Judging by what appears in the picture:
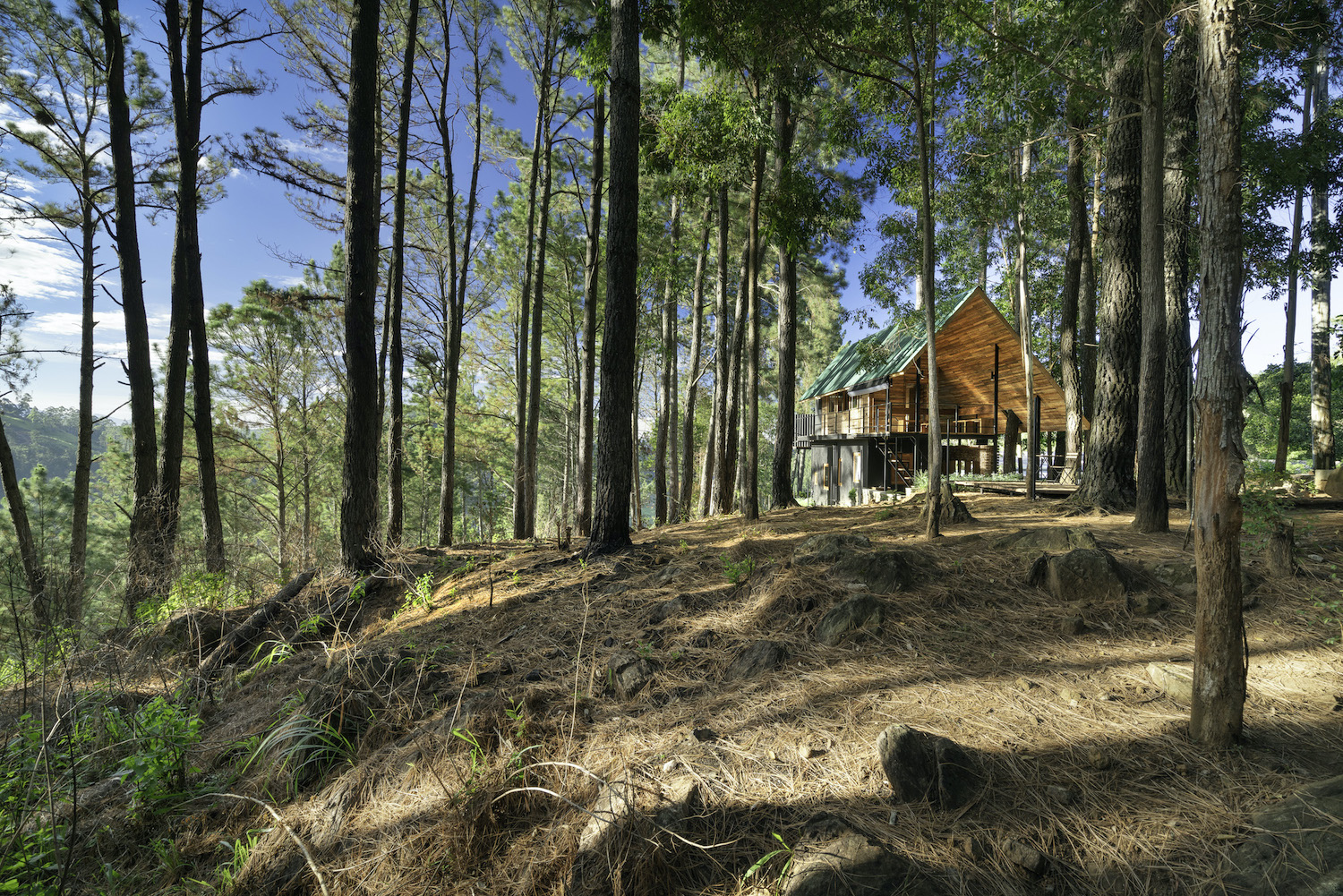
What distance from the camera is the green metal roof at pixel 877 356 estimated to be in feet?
48.0

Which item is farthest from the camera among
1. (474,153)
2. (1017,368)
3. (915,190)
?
(1017,368)

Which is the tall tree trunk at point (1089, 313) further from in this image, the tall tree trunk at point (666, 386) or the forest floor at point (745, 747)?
the forest floor at point (745, 747)

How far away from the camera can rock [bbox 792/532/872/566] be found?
4.30 meters

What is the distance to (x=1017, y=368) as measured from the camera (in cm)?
1844

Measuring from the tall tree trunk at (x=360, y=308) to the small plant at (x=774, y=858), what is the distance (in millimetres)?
5940

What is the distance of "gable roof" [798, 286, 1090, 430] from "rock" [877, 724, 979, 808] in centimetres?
1297

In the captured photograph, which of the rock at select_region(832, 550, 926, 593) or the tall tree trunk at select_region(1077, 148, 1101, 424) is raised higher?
the tall tree trunk at select_region(1077, 148, 1101, 424)

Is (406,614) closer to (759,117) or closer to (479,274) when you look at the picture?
(759,117)

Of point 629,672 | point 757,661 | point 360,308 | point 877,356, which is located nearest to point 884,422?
point 877,356

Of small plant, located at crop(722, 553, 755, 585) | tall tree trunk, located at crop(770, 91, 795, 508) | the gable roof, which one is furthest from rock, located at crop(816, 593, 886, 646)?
the gable roof

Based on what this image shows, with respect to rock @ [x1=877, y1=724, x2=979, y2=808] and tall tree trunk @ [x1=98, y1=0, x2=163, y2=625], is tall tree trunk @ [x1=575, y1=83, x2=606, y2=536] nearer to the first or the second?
tall tree trunk @ [x1=98, y1=0, x2=163, y2=625]

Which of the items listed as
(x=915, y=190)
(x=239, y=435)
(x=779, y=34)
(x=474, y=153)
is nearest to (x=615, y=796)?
(x=779, y=34)

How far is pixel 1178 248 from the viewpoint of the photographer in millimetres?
8031

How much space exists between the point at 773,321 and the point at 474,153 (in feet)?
45.2
